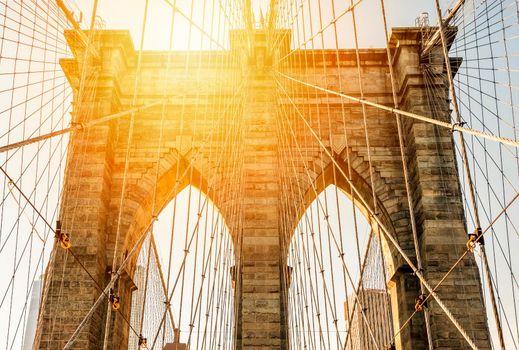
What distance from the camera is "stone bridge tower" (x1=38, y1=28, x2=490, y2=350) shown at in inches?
516

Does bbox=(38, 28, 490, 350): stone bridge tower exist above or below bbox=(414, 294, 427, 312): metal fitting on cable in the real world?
above

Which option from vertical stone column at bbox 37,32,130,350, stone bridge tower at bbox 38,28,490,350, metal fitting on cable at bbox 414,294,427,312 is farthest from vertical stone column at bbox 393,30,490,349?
vertical stone column at bbox 37,32,130,350

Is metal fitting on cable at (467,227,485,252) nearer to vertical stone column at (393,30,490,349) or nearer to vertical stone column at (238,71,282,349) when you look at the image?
vertical stone column at (393,30,490,349)

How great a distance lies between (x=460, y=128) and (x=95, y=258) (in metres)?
9.46

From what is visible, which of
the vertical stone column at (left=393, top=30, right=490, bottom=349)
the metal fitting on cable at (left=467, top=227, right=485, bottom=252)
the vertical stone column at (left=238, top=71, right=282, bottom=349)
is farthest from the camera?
the vertical stone column at (left=238, top=71, right=282, bottom=349)

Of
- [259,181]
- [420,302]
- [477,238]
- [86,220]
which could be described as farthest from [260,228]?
[477,238]

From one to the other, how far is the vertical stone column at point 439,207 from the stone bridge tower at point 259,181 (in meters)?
0.02

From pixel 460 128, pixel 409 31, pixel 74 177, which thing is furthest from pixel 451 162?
pixel 460 128

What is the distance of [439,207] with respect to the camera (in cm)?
1379

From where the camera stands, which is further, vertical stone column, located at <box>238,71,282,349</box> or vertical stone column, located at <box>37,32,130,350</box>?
vertical stone column, located at <box>238,71,282,349</box>

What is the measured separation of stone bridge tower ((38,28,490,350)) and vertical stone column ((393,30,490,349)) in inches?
0.9

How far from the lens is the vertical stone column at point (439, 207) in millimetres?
12789

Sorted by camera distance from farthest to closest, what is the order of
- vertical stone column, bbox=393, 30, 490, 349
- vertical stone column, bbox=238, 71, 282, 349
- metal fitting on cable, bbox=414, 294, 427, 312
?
vertical stone column, bbox=238, 71, 282, 349, vertical stone column, bbox=393, 30, 490, 349, metal fitting on cable, bbox=414, 294, 427, 312

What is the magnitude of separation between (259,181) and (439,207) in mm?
3650
